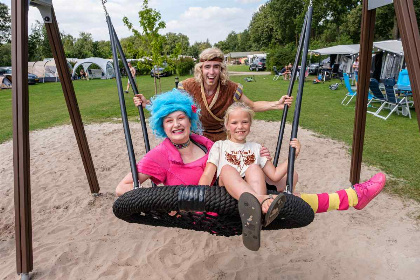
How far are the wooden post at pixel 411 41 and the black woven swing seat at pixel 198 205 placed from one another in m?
0.82

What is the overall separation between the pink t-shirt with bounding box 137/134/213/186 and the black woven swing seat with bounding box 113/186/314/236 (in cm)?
38

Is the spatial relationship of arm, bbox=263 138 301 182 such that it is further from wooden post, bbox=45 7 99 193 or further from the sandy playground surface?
wooden post, bbox=45 7 99 193

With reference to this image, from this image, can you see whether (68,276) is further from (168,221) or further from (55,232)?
(168,221)

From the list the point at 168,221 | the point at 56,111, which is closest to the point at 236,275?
the point at 168,221

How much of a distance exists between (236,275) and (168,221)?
990 millimetres

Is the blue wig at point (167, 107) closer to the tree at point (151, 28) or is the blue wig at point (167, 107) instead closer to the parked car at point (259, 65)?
the tree at point (151, 28)

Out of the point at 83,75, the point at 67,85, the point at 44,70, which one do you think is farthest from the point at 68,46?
the point at 67,85

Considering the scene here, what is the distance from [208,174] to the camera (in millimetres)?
1985

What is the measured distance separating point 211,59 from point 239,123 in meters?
0.90

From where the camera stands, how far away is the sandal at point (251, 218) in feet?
4.71

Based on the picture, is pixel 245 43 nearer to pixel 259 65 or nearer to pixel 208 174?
pixel 259 65

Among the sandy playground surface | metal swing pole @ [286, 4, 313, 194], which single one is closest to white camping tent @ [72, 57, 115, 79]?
the sandy playground surface

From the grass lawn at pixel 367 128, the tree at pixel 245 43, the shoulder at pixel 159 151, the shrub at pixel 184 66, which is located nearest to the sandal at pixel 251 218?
the shoulder at pixel 159 151

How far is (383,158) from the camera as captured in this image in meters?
4.84
